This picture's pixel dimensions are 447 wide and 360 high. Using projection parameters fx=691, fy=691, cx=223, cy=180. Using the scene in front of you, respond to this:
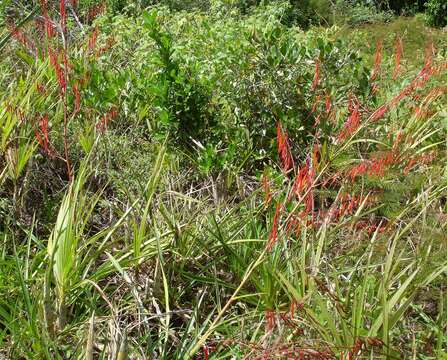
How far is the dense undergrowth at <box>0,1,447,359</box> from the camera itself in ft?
7.57

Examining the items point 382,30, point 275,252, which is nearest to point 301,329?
point 275,252

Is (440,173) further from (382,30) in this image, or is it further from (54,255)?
(382,30)

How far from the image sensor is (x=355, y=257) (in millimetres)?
2859

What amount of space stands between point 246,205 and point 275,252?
0.63 meters

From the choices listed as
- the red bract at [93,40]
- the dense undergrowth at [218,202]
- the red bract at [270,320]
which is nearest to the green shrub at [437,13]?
the dense undergrowth at [218,202]

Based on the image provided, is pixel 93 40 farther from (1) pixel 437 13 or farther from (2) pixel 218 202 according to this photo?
(1) pixel 437 13

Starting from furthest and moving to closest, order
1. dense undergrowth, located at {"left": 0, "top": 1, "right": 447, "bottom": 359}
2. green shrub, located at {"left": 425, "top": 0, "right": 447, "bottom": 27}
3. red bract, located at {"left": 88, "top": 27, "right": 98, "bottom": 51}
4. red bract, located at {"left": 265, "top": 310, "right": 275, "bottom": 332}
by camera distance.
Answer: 1. green shrub, located at {"left": 425, "top": 0, "right": 447, "bottom": 27}
2. red bract, located at {"left": 88, "top": 27, "right": 98, "bottom": 51}
3. dense undergrowth, located at {"left": 0, "top": 1, "right": 447, "bottom": 359}
4. red bract, located at {"left": 265, "top": 310, "right": 275, "bottom": 332}

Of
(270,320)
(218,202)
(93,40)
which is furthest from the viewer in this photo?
(93,40)

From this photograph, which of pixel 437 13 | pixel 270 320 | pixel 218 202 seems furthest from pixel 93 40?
pixel 437 13

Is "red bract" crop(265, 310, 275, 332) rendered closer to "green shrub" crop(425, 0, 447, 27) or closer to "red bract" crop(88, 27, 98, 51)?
"red bract" crop(88, 27, 98, 51)

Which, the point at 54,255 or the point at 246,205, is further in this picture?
the point at 246,205

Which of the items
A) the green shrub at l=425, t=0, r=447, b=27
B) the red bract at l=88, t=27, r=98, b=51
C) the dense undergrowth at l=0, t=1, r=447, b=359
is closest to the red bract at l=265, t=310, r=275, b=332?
the dense undergrowth at l=0, t=1, r=447, b=359

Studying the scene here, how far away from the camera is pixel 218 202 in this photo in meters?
3.37

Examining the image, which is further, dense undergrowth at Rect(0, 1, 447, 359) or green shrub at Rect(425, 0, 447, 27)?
green shrub at Rect(425, 0, 447, 27)
